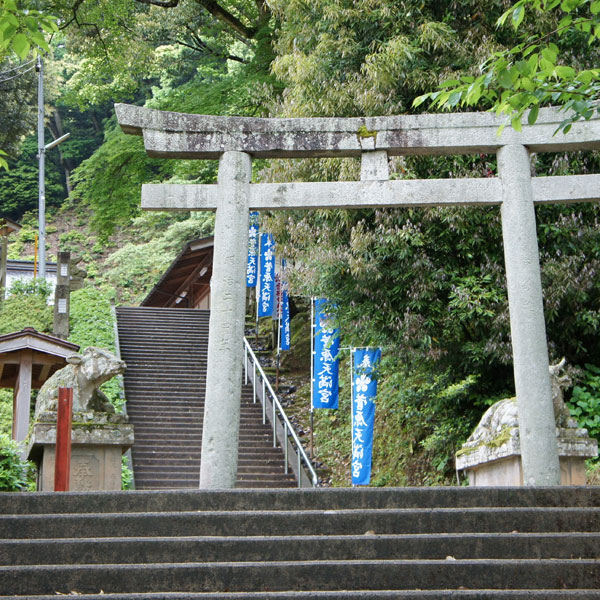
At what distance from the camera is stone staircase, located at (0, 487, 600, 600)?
189 inches

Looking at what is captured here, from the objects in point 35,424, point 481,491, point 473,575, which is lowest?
point 473,575

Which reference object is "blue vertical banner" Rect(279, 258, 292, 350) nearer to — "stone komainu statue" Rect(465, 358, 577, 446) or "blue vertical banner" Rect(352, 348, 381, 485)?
"blue vertical banner" Rect(352, 348, 381, 485)

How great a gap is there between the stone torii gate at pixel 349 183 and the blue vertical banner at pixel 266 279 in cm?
1045

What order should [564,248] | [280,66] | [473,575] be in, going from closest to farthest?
1. [473,575]
2. [564,248]
3. [280,66]

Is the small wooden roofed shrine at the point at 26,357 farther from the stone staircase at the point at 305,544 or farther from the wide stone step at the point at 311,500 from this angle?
the stone staircase at the point at 305,544

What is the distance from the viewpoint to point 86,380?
861 centimetres

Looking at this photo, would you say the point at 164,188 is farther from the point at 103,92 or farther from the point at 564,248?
the point at 103,92

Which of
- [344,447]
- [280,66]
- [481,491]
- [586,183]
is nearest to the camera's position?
[481,491]

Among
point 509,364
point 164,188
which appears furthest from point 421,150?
point 509,364

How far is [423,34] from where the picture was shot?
11289 mm

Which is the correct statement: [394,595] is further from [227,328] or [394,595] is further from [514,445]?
[227,328]

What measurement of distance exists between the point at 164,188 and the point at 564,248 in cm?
575

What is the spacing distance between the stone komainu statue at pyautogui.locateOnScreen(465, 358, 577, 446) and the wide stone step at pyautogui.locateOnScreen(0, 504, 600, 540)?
7.07 ft

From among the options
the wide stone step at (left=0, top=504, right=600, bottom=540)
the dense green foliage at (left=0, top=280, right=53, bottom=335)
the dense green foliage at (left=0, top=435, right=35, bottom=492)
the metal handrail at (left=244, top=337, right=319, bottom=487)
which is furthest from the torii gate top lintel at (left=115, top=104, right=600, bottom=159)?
the dense green foliage at (left=0, top=280, right=53, bottom=335)
